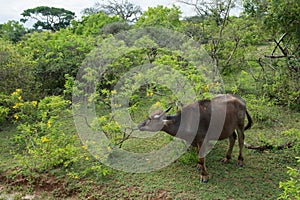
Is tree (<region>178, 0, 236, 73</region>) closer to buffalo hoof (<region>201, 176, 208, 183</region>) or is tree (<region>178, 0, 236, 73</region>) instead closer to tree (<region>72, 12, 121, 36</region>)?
buffalo hoof (<region>201, 176, 208, 183</region>)

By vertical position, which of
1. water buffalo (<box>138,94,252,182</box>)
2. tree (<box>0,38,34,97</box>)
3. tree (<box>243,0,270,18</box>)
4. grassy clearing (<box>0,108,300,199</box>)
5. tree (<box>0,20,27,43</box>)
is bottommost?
grassy clearing (<box>0,108,300,199</box>)

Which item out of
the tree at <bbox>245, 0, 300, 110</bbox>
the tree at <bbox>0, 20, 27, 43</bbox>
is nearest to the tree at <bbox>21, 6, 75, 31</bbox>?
the tree at <bbox>0, 20, 27, 43</bbox>

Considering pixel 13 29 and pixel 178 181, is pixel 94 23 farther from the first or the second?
pixel 178 181

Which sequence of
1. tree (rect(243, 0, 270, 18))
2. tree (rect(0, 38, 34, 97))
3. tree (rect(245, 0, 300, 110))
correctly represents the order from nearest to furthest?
1. tree (rect(245, 0, 300, 110))
2. tree (rect(243, 0, 270, 18))
3. tree (rect(0, 38, 34, 97))

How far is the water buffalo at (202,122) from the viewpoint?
198 inches

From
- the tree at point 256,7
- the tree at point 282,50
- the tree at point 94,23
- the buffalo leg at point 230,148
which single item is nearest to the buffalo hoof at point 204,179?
the buffalo leg at point 230,148

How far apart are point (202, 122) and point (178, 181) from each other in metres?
1.06

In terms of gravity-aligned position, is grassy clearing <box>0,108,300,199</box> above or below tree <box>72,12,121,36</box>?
below

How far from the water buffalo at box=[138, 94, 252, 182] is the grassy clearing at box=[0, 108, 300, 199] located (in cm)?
32

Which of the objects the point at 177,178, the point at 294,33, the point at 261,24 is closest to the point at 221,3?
the point at 261,24

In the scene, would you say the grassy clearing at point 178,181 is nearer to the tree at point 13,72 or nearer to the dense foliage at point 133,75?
the dense foliage at point 133,75

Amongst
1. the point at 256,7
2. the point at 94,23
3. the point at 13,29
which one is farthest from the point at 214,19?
the point at 13,29

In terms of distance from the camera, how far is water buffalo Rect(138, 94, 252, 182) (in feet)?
16.5

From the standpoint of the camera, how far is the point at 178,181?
5.21 metres
